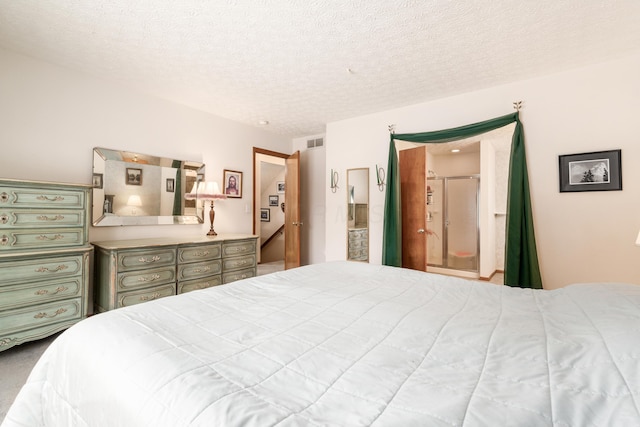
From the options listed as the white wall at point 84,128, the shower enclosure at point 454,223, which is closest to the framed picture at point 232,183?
the white wall at point 84,128

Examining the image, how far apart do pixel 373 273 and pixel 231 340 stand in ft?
4.06

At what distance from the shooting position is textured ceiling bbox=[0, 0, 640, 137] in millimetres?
1900

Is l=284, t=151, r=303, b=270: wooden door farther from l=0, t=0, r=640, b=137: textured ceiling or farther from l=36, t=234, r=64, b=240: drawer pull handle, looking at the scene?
l=36, t=234, r=64, b=240: drawer pull handle

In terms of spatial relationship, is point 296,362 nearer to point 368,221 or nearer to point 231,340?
point 231,340

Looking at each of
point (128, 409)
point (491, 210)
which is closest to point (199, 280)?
point (128, 409)

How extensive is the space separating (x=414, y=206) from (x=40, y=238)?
3.69 m

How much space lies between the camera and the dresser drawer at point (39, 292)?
83.7 inches

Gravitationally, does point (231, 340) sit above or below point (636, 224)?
below

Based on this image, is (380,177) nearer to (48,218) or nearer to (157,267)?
(157,267)

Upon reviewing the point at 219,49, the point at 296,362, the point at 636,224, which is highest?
the point at 219,49

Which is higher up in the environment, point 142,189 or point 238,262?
point 142,189

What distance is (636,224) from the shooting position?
7.95 feet

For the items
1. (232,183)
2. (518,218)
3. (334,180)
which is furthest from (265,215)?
(518,218)

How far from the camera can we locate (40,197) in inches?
88.7
